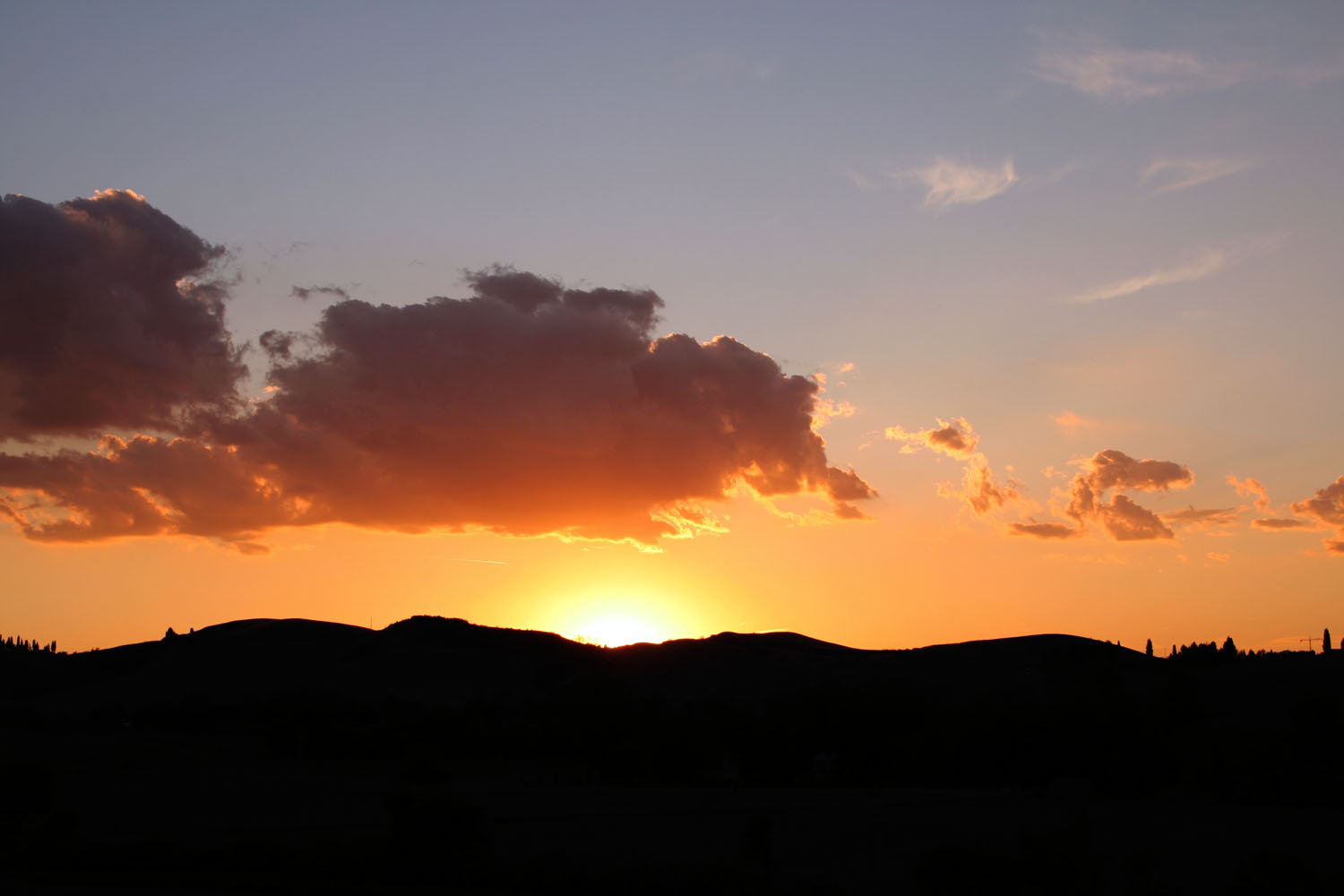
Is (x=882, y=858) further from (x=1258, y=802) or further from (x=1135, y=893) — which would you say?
(x=1258, y=802)

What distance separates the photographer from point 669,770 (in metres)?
89.7

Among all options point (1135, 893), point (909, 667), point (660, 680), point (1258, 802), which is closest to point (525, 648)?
point (660, 680)

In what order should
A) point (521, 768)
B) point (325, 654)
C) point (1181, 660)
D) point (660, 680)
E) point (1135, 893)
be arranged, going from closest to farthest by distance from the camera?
point (1135, 893)
point (521, 768)
point (1181, 660)
point (660, 680)
point (325, 654)

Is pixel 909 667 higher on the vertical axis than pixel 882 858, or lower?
higher

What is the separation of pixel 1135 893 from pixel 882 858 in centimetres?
1346

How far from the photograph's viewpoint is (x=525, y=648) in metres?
171

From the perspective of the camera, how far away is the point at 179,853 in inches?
1875

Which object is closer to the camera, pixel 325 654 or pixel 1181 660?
pixel 1181 660

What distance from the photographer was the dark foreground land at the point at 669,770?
1748 inches

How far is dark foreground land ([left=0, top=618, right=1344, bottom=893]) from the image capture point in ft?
146

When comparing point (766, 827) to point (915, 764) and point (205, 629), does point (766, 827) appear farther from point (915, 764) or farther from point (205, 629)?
point (205, 629)

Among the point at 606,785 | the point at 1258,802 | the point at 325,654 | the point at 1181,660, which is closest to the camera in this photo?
the point at 1258,802

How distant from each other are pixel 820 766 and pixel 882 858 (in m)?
43.9

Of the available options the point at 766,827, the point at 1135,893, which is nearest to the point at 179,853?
the point at 766,827
